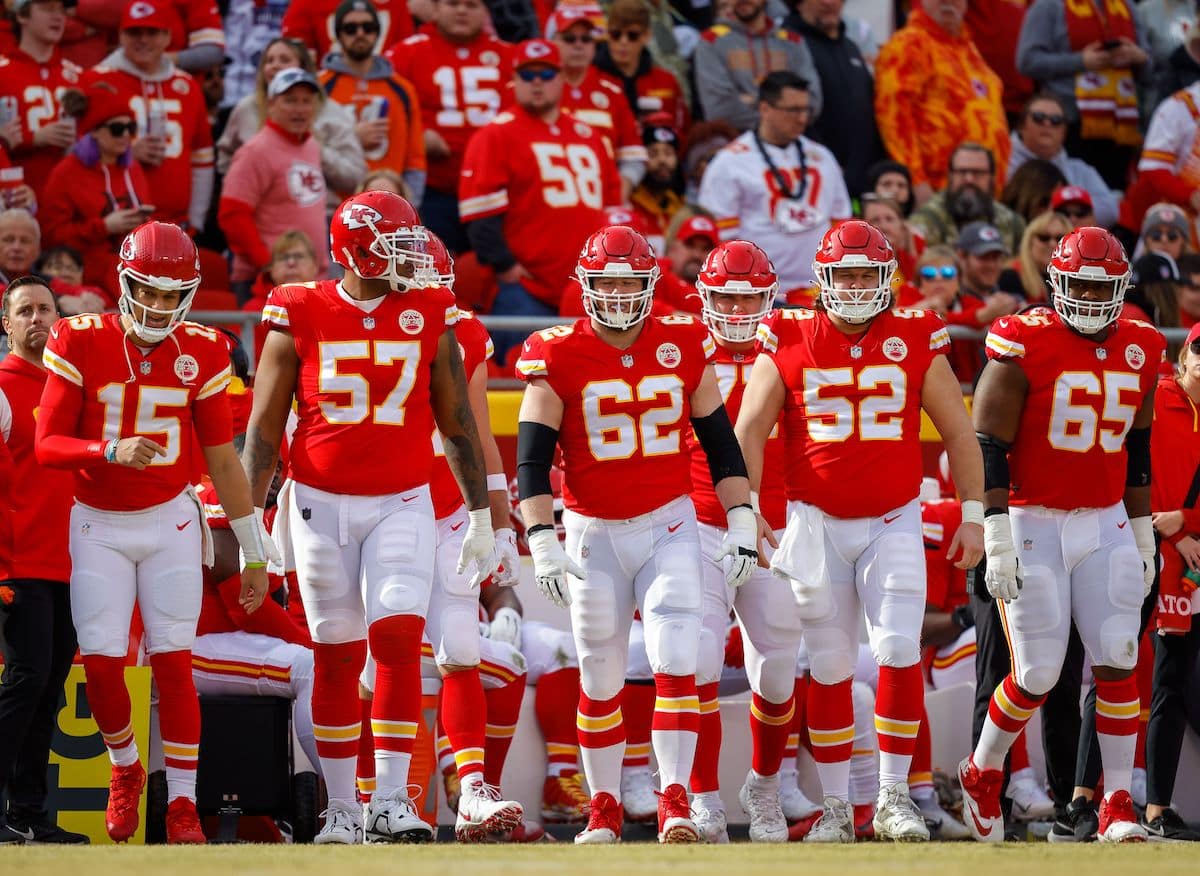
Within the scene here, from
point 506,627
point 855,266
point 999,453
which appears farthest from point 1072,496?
point 506,627

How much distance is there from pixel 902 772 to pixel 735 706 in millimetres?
1702

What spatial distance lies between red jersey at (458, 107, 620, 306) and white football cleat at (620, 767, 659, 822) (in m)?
2.91

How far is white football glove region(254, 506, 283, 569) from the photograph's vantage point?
6493 mm

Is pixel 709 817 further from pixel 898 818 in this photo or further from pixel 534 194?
pixel 534 194

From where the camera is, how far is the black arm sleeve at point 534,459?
6570mm

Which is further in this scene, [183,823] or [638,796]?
[638,796]

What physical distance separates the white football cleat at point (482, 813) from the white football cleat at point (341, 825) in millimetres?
360

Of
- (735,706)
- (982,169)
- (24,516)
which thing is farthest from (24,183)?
(982,169)

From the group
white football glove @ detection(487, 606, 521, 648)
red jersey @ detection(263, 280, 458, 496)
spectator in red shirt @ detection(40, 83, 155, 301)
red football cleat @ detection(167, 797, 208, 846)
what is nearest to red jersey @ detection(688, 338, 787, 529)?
white football glove @ detection(487, 606, 521, 648)

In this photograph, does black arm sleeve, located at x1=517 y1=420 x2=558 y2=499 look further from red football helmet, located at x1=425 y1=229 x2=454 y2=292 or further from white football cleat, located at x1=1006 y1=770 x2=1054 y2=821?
white football cleat, located at x1=1006 y1=770 x2=1054 y2=821

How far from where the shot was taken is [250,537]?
645cm

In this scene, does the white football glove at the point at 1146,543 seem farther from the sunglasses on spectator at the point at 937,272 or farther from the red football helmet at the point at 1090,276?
the sunglasses on spectator at the point at 937,272

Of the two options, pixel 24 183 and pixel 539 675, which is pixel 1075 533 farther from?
pixel 24 183

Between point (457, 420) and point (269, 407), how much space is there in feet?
1.97
